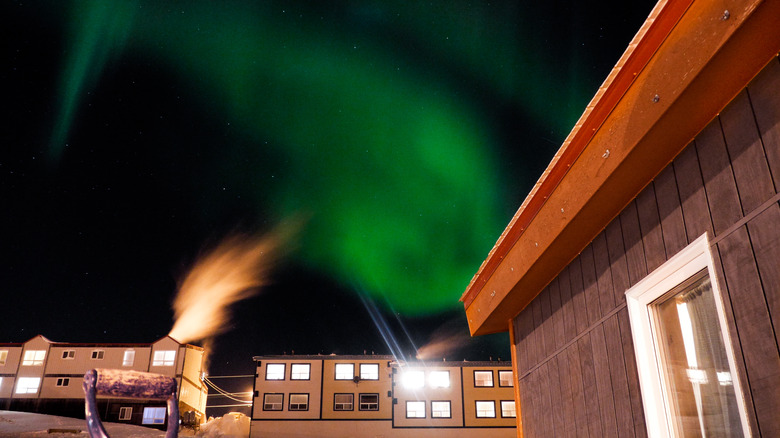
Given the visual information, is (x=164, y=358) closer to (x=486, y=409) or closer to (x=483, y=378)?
(x=483, y=378)


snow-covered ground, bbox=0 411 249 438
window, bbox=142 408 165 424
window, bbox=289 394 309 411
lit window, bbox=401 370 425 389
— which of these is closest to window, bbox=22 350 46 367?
snow-covered ground, bbox=0 411 249 438

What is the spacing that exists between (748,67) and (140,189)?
201 ft

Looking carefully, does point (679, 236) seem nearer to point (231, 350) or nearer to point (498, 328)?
point (498, 328)

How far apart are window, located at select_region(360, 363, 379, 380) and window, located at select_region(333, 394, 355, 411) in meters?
1.46

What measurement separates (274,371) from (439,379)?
10.9 metres

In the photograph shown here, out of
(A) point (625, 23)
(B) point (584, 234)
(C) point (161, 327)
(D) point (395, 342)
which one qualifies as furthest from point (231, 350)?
(B) point (584, 234)

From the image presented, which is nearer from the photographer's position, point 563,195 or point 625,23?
point 563,195

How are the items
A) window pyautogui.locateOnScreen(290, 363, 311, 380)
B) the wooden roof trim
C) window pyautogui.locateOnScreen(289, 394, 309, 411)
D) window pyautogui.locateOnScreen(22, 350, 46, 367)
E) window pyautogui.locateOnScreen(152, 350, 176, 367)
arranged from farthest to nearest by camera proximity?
window pyautogui.locateOnScreen(22, 350, 46, 367), window pyautogui.locateOnScreen(152, 350, 176, 367), window pyautogui.locateOnScreen(290, 363, 311, 380), window pyautogui.locateOnScreen(289, 394, 309, 411), the wooden roof trim

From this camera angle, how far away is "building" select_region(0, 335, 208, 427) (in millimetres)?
39094

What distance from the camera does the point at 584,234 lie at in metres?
5.73

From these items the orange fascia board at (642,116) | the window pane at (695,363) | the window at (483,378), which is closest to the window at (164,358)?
the window at (483,378)

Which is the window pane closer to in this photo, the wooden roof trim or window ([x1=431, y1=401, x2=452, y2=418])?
the wooden roof trim

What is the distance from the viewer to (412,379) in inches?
1534

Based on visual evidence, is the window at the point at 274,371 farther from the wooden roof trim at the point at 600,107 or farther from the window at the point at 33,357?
the wooden roof trim at the point at 600,107
